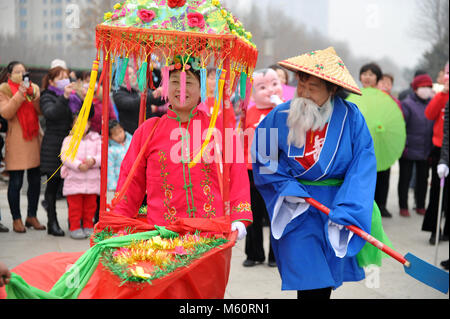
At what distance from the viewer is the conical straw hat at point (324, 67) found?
326 cm

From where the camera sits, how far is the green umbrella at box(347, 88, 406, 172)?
6.07m

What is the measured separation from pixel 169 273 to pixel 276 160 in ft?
3.71

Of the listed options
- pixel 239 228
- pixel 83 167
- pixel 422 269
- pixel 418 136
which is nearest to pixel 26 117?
pixel 83 167

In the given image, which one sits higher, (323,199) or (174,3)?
(174,3)

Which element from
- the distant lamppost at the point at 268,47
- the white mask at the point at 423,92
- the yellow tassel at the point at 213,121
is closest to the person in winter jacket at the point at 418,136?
the white mask at the point at 423,92

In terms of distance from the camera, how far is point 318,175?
3.31m

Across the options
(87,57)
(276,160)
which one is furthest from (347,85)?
(87,57)

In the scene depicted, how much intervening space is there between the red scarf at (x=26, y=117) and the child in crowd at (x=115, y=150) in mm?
843

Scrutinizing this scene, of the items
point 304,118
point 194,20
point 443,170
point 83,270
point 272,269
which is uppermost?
point 194,20

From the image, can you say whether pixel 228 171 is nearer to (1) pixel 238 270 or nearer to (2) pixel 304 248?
(2) pixel 304 248

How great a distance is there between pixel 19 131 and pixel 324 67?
3929 millimetres

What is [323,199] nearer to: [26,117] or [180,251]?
[180,251]

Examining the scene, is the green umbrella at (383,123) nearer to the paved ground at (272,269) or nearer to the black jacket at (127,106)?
the paved ground at (272,269)

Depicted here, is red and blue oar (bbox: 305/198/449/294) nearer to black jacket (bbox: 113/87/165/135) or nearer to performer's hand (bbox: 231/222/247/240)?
performer's hand (bbox: 231/222/247/240)
